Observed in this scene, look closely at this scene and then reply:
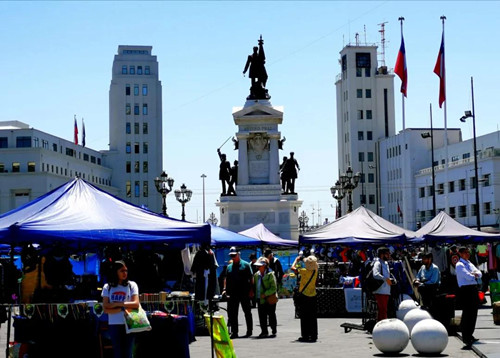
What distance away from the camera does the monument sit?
5869 centimetres

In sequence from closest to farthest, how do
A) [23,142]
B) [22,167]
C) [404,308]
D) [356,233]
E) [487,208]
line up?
[404,308] → [356,233] → [487,208] → [22,167] → [23,142]

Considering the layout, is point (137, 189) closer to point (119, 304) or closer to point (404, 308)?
point (404, 308)

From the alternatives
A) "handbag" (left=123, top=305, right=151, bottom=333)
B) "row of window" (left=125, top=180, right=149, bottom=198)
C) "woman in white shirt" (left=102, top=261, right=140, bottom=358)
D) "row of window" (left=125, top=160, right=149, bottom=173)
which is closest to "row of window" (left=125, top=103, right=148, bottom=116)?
"row of window" (left=125, top=160, right=149, bottom=173)

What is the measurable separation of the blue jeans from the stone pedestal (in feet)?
146

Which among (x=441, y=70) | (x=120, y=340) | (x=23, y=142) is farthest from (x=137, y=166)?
(x=120, y=340)

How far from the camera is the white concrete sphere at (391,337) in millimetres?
17828

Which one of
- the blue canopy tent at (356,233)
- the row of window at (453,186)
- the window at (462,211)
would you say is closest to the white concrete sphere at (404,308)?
the blue canopy tent at (356,233)

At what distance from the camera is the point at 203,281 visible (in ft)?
81.8

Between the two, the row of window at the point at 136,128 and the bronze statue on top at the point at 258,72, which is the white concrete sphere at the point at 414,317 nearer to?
the bronze statue on top at the point at 258,72

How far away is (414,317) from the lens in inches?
776

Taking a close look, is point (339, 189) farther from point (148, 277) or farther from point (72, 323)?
point (72, 323)

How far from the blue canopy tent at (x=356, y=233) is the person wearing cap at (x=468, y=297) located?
25.9 feet

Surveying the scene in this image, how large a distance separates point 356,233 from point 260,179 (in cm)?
3240

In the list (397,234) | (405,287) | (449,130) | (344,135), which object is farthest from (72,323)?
(344,135)
